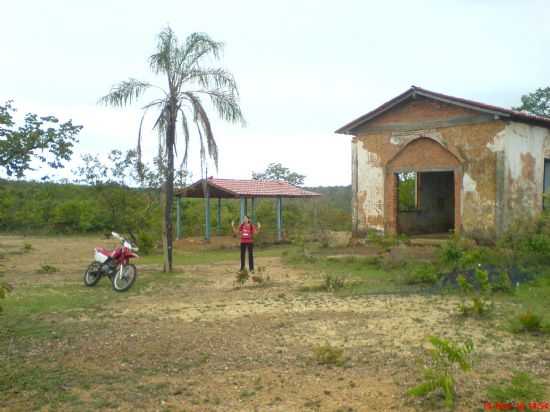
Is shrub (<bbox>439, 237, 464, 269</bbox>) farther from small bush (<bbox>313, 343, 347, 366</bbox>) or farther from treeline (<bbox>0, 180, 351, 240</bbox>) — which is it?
treeline (<bbox>0, 180, 351, 240</bbox>)

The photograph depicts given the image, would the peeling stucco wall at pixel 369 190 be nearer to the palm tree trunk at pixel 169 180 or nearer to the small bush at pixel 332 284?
the palm tree trunk at pixel 169 180

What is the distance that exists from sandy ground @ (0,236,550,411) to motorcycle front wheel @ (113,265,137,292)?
2.24ft

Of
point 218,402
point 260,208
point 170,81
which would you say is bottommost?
point 218,402

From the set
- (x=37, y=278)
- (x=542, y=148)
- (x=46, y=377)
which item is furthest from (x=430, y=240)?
(x=46, y=377)

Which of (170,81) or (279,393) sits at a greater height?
(170,81)

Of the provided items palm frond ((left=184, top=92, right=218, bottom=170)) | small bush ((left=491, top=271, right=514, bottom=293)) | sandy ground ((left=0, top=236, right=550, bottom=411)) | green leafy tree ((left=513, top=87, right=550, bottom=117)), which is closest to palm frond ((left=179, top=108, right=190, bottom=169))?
palm frond ((left=184, top=92, right=218, bottom=170))

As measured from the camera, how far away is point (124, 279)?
1241cm

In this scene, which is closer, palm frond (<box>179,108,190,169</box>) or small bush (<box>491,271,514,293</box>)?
small bush (<box>491,271,514,293</box>)

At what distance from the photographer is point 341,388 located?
574 centimetres

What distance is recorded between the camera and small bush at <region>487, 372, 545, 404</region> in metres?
5.12

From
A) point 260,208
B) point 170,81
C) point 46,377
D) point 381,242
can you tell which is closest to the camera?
point 46,377

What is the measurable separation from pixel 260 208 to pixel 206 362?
85.8ft

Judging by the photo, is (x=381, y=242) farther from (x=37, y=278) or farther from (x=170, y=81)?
(x=37, y=278)

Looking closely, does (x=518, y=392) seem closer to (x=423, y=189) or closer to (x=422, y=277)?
(x=422, y=277)
